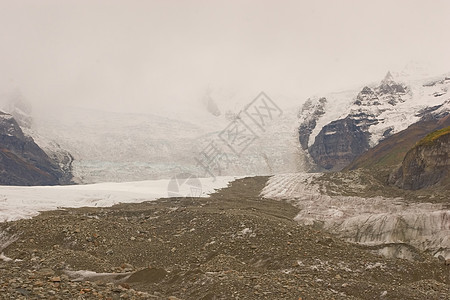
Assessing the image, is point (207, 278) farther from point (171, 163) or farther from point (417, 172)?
point (171, 163)

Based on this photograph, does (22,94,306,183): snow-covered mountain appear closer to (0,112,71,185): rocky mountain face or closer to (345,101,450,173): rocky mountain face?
(0,112,71,185): rocky mountain face

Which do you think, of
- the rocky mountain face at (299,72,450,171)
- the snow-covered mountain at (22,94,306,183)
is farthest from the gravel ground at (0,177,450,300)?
the rocky mountain face at (299,72,450,171)

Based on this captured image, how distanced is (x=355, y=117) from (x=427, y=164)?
9468 centimetres

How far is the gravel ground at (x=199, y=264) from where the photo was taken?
494 inches

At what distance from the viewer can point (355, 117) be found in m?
152

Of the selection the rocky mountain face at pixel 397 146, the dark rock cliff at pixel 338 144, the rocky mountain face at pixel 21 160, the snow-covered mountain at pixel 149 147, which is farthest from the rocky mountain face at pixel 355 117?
the rocky mountain face at pixel 21 160

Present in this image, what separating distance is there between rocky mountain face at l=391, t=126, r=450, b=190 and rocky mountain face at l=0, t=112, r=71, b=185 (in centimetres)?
9859

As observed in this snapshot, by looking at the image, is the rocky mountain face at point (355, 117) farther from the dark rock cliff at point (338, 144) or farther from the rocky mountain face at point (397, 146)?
the rocky mountain face at point (397, 146)

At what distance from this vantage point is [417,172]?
2447 inches

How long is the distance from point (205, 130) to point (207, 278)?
115 meters

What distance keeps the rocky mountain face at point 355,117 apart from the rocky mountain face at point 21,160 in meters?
90.1

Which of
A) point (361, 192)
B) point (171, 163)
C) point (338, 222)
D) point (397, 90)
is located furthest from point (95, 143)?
point (397, 90)

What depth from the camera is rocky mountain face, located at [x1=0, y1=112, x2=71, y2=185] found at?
4808 inches

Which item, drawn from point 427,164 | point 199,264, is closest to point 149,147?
point 427,164
